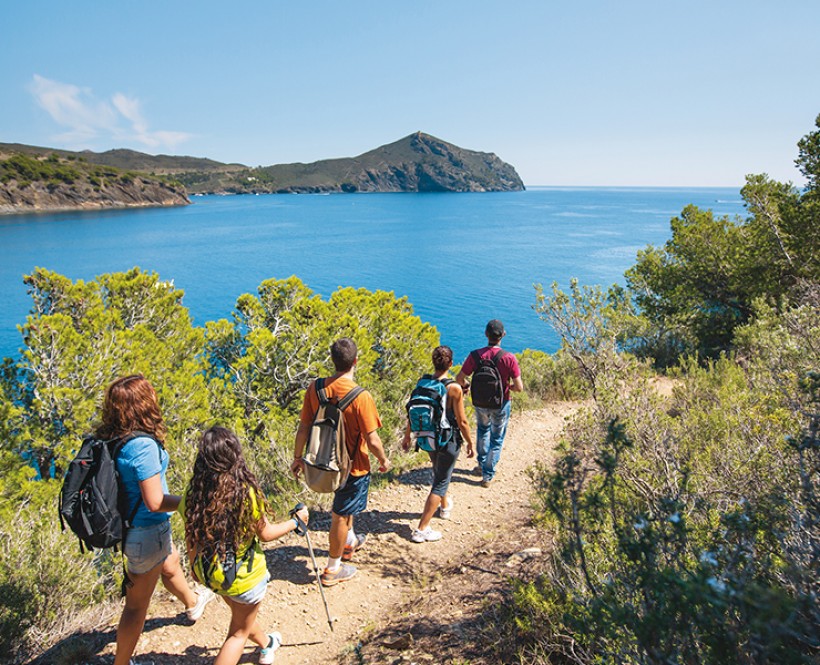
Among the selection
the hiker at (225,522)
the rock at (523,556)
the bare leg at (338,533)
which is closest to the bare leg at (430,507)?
the rock at (523,556)

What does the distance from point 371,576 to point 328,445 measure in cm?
148

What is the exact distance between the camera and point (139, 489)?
291 centimetres

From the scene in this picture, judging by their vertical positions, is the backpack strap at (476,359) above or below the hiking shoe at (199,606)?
above

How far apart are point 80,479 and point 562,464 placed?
2.65m

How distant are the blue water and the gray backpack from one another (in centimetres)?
1940

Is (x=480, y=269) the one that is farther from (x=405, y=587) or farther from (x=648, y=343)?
(x=405, y=587)

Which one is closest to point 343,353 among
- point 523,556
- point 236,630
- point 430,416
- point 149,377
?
point 430,416

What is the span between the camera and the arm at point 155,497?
112 inches

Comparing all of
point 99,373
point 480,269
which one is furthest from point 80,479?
point 480,269

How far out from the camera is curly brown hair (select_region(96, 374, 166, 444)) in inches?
113

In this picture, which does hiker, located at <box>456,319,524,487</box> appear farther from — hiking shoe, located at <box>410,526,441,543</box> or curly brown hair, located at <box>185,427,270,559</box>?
curly brown hair, located at <box>185,427,270,559</box>

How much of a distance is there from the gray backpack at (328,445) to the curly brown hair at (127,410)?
1216 mm

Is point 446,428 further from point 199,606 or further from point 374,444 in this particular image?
point 199,606

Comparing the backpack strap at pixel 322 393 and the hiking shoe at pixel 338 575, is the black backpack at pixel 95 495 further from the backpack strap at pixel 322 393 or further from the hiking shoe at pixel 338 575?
the hiking shoe at pixel 338 575
